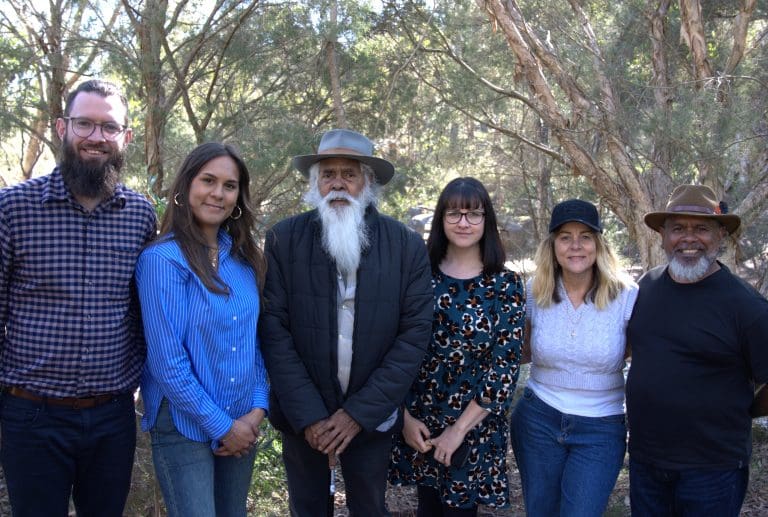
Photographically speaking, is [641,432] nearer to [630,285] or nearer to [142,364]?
[630,285]

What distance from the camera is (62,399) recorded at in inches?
104

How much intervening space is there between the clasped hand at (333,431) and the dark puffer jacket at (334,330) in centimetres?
4

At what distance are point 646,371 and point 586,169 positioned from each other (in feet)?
13.1

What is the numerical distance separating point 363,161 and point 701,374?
174 centimetres

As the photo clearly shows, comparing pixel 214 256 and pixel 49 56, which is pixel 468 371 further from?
pixel 49 56

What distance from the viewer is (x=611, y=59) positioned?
28.9ft

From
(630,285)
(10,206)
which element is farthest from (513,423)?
Result: (10,206)

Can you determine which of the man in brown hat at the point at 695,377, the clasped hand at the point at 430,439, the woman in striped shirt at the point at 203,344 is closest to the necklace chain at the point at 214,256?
the woman in striped shirt at the point at 203,344

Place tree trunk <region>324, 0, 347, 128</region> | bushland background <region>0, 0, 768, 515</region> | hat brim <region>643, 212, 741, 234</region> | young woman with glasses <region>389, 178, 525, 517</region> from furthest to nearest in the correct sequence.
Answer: tree trunk <region>324, 0, 347, 128</region>, bushland background <region>0, 0, 768, 515</region>, young woman with glasses <region>389, 178, 525, 517</region>, hat brim <region>643, 212, 741, 234</region>

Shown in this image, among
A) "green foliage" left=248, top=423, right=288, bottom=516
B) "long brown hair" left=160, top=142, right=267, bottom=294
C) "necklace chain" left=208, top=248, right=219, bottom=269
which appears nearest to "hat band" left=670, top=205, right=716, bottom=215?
"long brown hair" left=160, top=142, right=267, bottom=294

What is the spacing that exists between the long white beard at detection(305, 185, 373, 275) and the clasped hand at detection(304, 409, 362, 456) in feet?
2.12

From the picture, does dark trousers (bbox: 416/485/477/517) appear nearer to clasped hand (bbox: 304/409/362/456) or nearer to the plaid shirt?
clasped hand (bbox: 304/409/362/456)

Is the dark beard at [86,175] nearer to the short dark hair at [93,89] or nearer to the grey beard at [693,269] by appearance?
the short dark hair at [93,89]

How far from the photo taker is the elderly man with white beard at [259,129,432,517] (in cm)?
302
